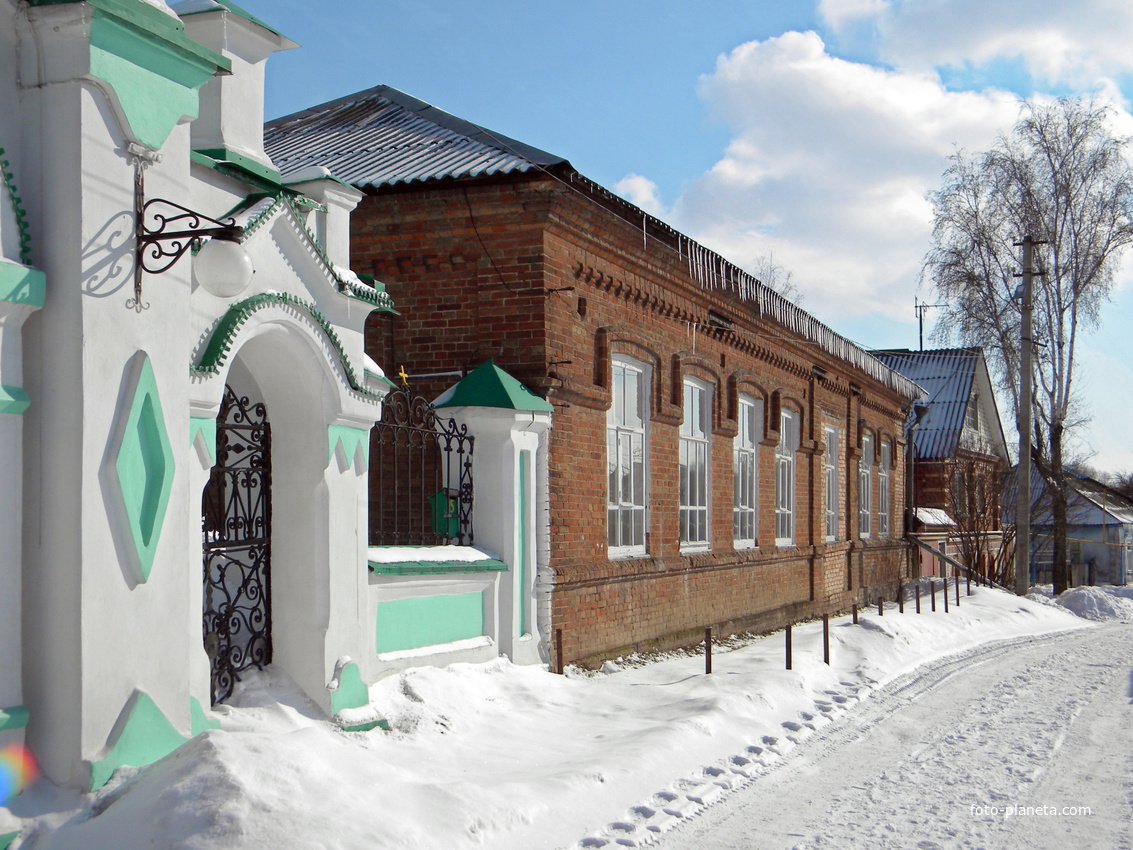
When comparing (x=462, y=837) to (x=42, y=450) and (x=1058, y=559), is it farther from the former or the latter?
(x=1058, y=559)

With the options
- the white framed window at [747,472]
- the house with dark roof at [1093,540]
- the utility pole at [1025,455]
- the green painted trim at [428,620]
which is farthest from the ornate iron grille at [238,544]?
the house with dark roof at [1093,540]

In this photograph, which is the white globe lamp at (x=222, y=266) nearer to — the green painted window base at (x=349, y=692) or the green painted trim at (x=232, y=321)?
the green painted trim at (x=232, y=321)

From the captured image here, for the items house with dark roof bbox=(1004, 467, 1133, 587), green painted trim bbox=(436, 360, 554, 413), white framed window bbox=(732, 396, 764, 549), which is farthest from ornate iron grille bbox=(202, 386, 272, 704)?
house with dark roof bbox=(1004, 467, 1133, 587)

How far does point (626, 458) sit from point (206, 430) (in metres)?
6.01

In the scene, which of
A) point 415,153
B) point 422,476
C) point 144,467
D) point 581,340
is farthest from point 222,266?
point 415,153

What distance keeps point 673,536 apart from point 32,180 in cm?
839

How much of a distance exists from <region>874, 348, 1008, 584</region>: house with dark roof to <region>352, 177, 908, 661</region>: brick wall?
44.7 feet

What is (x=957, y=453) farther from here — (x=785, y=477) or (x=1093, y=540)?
(x=785, y=477)

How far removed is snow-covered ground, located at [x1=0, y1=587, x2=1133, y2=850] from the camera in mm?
4434

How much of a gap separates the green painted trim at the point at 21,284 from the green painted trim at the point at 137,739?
5.77 ft

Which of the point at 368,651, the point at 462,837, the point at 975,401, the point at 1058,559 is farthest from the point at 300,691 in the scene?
the point at 975,401

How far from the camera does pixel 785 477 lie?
16.4m

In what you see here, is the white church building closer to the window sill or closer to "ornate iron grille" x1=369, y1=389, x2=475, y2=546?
"ornate iron grille" x1=369, y1=389, x2=475, y2=546

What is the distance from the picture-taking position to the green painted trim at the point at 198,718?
17.9 feet
